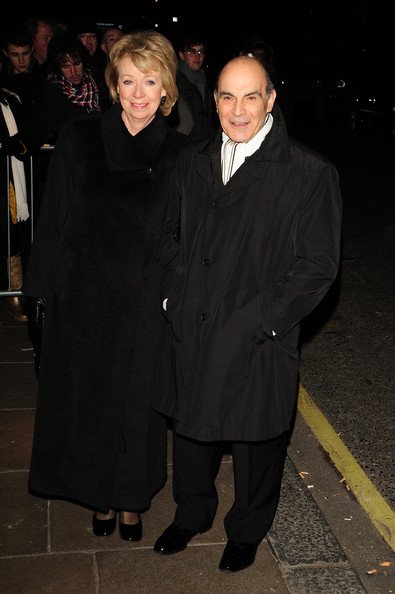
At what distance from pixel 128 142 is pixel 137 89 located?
0.22 metres

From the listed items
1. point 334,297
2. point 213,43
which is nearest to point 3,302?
point 334,297

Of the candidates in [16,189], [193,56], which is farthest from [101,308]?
[193,56]

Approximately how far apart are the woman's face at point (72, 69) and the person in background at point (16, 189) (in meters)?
0.81

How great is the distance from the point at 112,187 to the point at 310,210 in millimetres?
842

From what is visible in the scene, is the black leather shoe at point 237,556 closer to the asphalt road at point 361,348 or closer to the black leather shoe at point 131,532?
the black leather shoe at point 131,532

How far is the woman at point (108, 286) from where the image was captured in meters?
3.11

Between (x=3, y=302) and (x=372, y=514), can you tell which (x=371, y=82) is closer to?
(x=3, y=302)

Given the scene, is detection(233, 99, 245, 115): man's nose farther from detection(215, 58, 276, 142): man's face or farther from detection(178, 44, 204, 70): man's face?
detection(178, 44, 204, 70): man's face

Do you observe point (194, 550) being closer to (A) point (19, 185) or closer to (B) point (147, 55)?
(B) point (147, 55)

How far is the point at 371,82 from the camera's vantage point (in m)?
23.0

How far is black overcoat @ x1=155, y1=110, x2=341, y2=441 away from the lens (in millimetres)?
2852

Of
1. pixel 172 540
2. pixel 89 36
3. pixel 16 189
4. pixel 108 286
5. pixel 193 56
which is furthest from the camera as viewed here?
pixel 89 36

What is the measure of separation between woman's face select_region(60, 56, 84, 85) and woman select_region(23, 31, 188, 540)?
11.7 ft

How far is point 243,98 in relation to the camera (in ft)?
9.37
